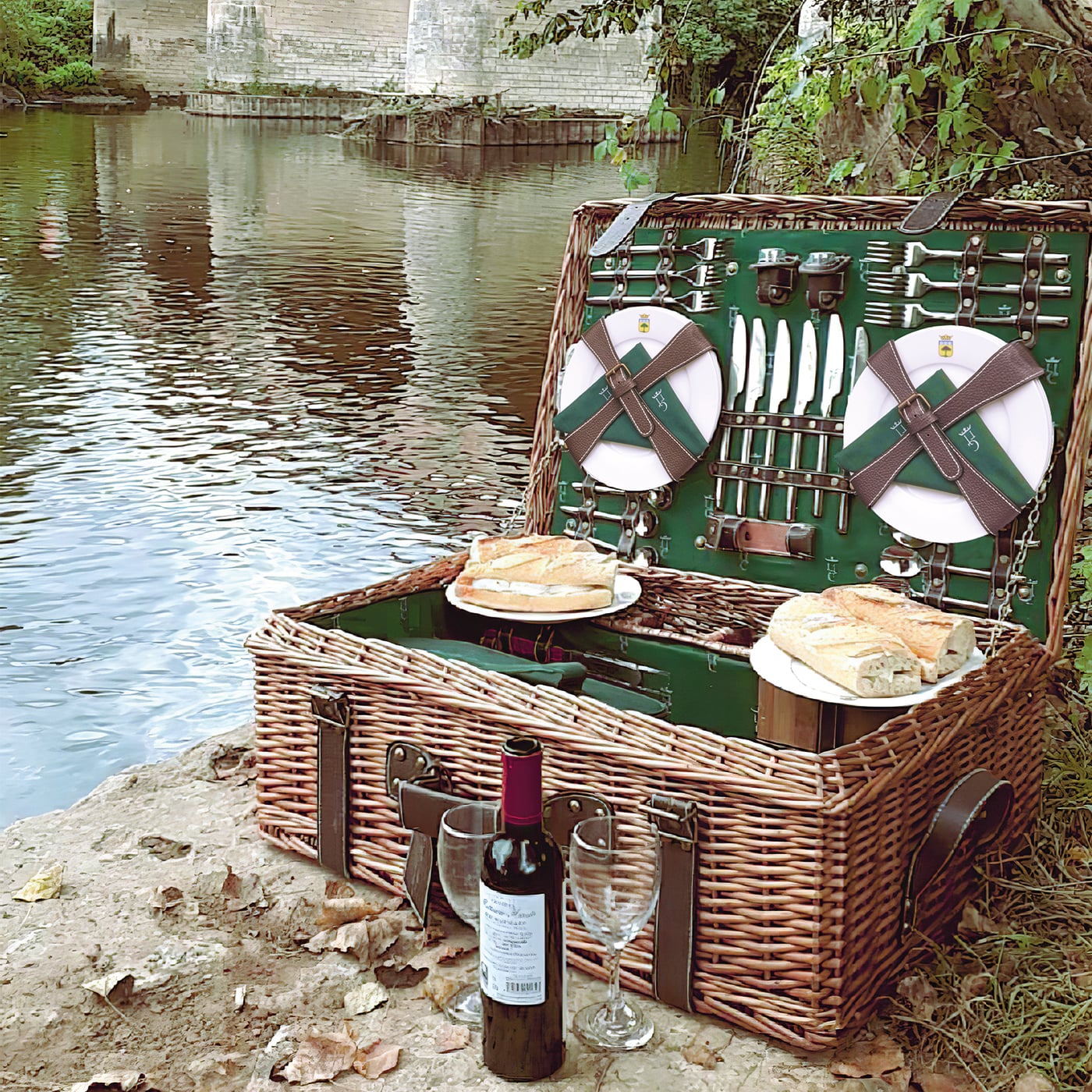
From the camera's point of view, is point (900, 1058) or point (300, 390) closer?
point (900, 1058)

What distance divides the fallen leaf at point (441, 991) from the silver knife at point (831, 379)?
1.12 metres

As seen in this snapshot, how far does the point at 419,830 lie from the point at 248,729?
1.01m

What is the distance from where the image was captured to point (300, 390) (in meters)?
6.34

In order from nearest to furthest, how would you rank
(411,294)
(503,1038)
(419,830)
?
(503,1038)
(419,830)
(411,294)

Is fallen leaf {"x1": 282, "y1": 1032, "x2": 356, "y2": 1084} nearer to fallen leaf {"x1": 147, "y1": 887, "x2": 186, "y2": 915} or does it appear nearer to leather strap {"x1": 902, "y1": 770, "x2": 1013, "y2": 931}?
fallen leaf {"x1": 147, "y1": 887, "x2": 186, "y2": 915}

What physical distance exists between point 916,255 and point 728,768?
3.65 ft

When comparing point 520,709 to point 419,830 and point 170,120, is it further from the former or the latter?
point 170,120

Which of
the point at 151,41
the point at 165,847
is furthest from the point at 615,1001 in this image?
the point at 151,41

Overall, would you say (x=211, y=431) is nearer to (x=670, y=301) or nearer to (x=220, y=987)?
(x=670, y=301)

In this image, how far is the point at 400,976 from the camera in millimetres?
1854

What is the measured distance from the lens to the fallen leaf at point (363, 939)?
191 cm

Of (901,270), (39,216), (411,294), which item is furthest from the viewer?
(39,216)

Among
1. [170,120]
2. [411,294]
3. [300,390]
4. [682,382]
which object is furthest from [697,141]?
[682,382]

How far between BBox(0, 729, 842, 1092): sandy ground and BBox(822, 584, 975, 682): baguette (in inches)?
22.9
